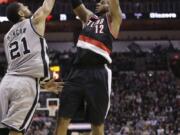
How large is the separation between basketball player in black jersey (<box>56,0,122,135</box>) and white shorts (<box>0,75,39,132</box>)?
454mm

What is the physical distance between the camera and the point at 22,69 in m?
4.95

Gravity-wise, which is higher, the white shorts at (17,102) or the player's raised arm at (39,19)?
the player's raised arm at (39,19)

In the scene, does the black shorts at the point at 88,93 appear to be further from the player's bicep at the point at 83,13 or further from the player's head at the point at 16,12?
the player's head at the point at 16,12

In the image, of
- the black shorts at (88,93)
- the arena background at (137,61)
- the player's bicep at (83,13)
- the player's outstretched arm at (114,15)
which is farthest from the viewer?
the arena background at (137,61)

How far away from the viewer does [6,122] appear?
4781mm

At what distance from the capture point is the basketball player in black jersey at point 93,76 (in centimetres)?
523

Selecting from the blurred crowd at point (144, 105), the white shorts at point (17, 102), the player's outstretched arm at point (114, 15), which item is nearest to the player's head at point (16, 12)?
the white shorts at point (17, 102)

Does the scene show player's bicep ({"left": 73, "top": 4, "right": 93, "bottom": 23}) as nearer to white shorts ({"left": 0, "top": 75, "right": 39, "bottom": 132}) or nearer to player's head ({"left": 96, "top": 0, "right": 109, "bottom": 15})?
player's head ({"left": 96, "top": 0, "right": 109, "bottom": 15})

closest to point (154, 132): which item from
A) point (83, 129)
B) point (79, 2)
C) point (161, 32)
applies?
point (161, 32)

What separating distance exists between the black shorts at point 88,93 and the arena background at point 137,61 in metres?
11.6

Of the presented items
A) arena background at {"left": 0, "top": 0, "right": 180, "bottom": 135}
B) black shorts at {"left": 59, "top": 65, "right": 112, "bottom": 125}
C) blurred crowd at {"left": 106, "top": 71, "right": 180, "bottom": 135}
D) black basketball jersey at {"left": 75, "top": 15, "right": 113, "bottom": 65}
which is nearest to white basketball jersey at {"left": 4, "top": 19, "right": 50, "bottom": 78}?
black shorts at {"left": 59, "top": 65, "right": 112, "bottom": 125}

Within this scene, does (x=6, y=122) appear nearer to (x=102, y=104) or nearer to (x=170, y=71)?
(x=102, y=104)

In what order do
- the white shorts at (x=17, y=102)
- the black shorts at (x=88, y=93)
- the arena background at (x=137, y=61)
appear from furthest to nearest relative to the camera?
the arena background at (x=137, y=61) < the black shorts at (x=88, y=93) < the white shorts at (x=17, y=102)

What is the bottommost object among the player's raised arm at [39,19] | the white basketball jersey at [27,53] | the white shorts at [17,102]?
the white shorts at [17,102]
